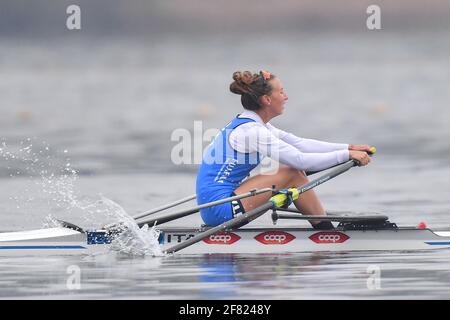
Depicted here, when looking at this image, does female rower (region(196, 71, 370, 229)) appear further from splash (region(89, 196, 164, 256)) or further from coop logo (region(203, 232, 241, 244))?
splash (region(89, 196, 164, 256))

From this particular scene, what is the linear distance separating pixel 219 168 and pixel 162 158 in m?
11.8

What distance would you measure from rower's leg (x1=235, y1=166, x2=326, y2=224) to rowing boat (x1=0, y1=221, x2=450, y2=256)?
259mm

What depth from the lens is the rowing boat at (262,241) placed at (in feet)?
51.8

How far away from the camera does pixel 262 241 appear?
15820 mm

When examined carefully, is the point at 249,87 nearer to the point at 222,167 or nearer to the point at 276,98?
the point at 276,98

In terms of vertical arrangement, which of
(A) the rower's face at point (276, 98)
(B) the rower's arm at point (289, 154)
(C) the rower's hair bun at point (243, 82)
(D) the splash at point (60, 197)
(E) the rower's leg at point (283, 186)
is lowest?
(D) the splash at point (60, 197)

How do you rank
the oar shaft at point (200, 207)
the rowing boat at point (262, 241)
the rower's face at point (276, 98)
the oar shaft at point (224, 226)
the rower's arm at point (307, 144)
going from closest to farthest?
the oar shaft at point (224, 226)
the oar shaft at point (200, 207)
the rowing boat at point (262, 241)
the rower's face at point (276, 98)
the rower's arm at point (307, 144)

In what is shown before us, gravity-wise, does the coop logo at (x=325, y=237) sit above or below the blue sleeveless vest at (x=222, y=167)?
below

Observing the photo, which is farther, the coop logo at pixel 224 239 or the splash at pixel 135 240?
the coop logo at pixel 224 239

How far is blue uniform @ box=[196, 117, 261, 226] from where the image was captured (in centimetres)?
1581

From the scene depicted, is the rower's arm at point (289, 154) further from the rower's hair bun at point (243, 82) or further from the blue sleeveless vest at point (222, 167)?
the rower's hair bun at point (243, 82)

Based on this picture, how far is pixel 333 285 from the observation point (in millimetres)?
12758

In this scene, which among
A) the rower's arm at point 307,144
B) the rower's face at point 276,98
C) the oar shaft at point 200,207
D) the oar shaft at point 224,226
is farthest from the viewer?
the rower's arm at point 307,144

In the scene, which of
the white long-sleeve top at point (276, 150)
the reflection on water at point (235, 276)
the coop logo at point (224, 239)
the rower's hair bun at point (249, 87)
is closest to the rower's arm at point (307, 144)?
the white long-sleeve top at point (276, 150)
